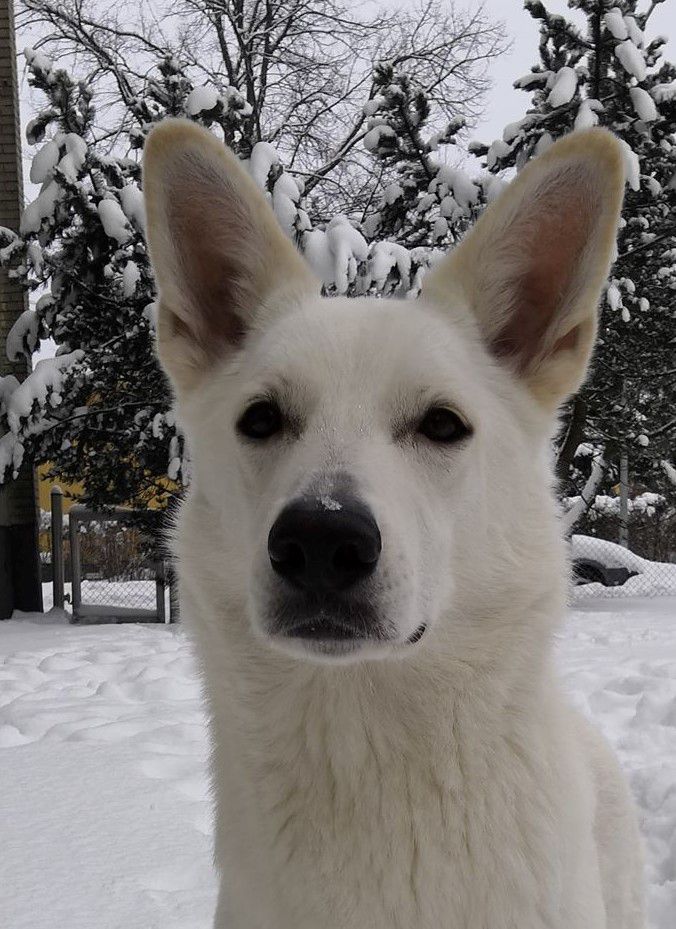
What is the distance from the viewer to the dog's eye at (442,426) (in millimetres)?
1736

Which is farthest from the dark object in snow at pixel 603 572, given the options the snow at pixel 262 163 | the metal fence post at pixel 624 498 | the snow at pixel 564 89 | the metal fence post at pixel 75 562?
the snow at pixel 262 163

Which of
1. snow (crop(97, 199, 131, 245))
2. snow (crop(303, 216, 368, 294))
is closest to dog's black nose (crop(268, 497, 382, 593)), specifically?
snow (crop(303, 216, 368, 294))

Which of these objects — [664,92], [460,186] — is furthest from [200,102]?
[664,92]

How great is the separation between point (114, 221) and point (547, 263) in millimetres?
5985

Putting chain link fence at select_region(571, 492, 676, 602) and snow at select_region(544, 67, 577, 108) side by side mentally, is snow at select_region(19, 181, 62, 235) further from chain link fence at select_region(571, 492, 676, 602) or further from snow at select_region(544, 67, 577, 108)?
chain link fence at select_region(571, 492, 676, 602)

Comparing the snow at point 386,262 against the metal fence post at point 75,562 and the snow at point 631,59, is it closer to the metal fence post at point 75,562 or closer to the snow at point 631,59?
the snow at point 631,59

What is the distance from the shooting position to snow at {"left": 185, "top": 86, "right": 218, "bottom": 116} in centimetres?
719

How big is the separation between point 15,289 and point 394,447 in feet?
26.5

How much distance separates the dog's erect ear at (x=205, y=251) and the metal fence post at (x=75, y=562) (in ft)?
23.3

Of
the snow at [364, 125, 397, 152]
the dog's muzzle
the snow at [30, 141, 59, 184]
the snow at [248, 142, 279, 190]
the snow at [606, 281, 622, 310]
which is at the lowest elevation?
the dog's muzzle

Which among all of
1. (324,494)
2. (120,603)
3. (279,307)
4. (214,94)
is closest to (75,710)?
(279,307)

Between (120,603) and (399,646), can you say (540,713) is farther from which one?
(120,603)

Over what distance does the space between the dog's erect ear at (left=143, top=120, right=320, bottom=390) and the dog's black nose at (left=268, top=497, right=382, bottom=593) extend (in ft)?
2.68

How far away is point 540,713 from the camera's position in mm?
1738
